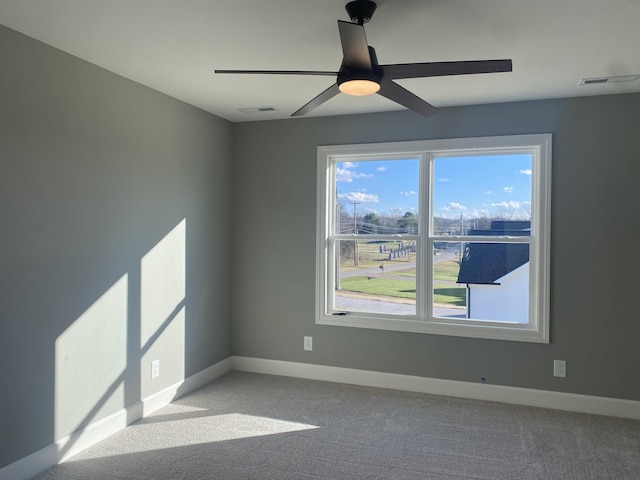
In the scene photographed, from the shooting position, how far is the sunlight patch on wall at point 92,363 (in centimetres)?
284

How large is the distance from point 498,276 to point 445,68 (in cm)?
242

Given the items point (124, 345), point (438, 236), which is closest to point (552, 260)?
point (438, 236)

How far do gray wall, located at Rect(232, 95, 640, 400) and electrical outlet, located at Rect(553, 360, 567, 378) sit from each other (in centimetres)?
3

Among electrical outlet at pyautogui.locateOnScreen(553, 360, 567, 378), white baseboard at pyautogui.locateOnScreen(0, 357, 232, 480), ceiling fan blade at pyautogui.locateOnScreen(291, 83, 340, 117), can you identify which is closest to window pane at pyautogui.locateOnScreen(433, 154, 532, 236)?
electrical outlet at pyautogui.locateOnScreen(553, 360, 567, 378)

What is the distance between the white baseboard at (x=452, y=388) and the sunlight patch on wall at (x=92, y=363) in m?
1.60

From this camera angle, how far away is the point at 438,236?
13.5 feet

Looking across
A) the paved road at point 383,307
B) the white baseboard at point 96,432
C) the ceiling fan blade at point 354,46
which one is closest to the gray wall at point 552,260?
the paved road at point 383,307

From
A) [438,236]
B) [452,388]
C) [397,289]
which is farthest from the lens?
[397,289]

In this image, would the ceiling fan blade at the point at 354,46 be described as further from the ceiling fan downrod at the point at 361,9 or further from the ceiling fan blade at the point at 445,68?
the ceiling fan downrod at the point at 361,9

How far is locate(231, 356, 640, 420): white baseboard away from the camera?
141 inches

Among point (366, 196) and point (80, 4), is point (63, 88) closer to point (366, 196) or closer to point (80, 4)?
point (80, 4)

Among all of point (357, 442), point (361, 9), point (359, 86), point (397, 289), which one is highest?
point (361, 9)

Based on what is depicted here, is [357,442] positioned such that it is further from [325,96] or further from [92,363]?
[325,96]

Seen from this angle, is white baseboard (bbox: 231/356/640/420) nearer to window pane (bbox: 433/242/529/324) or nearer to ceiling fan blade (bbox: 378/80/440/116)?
window pane (bbox: 433/242/529/324)
